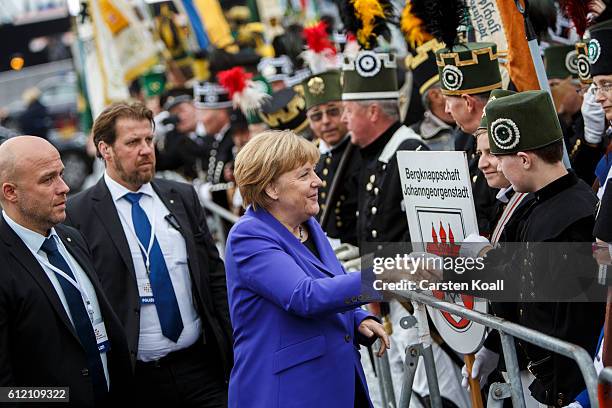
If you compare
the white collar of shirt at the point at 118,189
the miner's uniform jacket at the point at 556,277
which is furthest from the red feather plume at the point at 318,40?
the miner's uniform jacket at the point at 556,277

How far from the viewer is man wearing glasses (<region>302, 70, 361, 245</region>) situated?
7473 millimetres

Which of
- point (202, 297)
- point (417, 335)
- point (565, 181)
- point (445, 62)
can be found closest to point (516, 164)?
point (565, 181)

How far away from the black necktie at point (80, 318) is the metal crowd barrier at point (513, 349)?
4.70 ft

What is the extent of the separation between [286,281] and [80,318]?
3.85 ft

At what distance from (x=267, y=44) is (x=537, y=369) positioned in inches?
480

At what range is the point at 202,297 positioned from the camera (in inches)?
226

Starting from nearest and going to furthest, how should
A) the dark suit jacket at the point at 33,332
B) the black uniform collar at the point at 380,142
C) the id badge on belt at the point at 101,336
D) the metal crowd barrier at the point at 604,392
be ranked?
1. the metal crowd barrier at the point at 604,392
2. the dark suit jacket at the point at 33,332
3. the id badge on belt at the point at 101,336
4. the black uniform collar at the point at 380,142

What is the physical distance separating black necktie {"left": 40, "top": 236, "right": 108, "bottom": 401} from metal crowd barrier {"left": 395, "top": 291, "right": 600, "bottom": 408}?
1.43 meters

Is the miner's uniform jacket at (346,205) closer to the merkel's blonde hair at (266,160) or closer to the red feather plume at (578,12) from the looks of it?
the red feather plume at (578,12)

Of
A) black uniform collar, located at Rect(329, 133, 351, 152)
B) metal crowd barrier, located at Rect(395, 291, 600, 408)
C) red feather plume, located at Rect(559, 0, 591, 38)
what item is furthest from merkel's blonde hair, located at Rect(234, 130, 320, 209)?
black uniform collar, located at Rect(329, 133, 351, 152)

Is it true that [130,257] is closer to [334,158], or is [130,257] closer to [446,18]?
[446,18]

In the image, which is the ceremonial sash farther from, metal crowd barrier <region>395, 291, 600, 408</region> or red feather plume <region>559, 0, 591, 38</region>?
red feather plume <region>559, 0, 591, 38</region>

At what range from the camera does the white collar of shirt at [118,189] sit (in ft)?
19.2

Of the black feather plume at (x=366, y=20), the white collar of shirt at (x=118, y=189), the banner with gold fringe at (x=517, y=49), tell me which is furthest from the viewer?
the black feather plume at (x=366, y=20)
